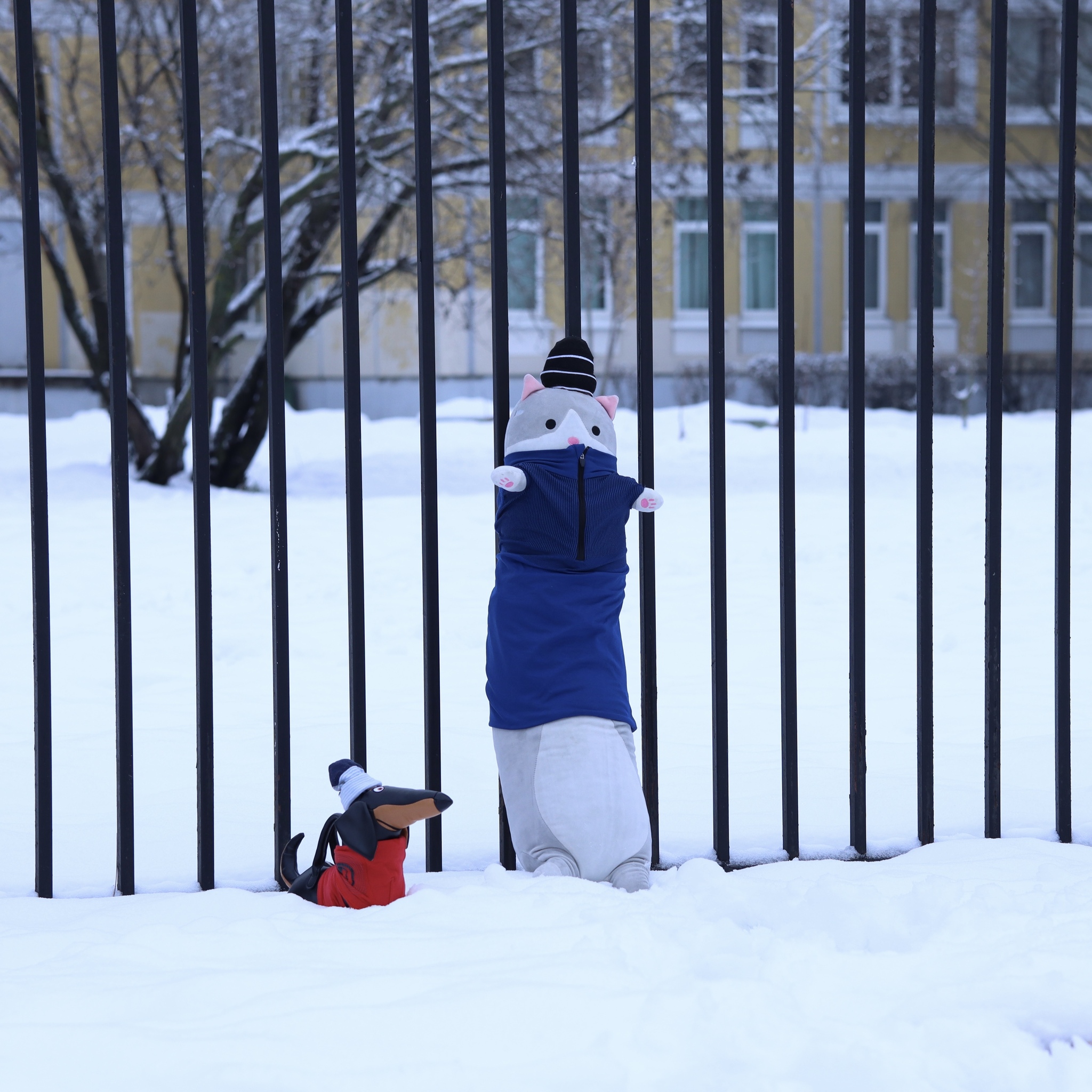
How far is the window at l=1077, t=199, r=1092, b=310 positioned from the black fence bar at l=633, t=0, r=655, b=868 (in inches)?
662

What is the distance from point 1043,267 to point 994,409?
59.5ft

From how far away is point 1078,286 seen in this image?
719 inches

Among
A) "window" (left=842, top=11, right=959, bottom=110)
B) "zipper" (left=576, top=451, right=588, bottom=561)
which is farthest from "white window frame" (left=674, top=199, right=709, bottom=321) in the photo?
"zipper" (left=576, top=451, right=588, bottom=561)

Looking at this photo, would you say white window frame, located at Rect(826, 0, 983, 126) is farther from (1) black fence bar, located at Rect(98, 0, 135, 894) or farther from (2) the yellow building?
(1) black fence bar, located at Rect(98, 0, 135, 894)

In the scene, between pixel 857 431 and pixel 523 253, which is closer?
pixel 857 431

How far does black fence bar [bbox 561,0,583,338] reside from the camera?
7.30 feet

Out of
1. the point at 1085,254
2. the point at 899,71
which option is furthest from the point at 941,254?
the point at 899,71

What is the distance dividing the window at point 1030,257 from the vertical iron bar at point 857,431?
17599 mm

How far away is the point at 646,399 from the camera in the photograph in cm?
226

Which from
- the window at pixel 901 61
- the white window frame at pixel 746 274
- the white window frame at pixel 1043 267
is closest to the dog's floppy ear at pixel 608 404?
the window at pixel 901 61

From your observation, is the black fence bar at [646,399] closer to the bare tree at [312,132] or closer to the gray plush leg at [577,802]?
the gray plush leg at [577,802]

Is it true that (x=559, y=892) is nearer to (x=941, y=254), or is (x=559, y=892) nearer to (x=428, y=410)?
(x=428, y=410)

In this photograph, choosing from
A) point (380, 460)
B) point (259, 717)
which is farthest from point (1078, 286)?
point (259, 717)

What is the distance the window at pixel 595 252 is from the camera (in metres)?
9.56
